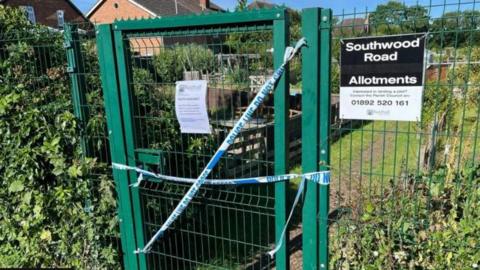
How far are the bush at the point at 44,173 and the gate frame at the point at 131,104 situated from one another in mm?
247

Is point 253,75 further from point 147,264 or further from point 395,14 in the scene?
point 147,264

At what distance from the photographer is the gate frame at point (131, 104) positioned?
8.32 ft

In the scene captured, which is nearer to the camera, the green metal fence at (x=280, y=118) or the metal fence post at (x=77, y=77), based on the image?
the green metal fence at (x=280, y=118)

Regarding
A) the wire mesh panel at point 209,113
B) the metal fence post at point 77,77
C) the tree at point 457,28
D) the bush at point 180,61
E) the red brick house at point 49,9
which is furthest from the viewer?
the red brick house at point 49,9

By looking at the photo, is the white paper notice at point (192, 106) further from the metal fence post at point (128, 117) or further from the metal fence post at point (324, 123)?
the metal fence post at point (324, 123)

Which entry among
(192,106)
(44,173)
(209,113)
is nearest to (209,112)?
(209,113)

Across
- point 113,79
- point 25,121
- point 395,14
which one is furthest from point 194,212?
point 395,14

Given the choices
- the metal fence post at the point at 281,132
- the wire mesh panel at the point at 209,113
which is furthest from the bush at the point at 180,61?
the metal fence post at the point at 281,132

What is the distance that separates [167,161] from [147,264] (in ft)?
2.84

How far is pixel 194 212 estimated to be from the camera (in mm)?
3826

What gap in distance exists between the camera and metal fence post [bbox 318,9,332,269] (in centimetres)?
239

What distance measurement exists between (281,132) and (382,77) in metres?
0.68

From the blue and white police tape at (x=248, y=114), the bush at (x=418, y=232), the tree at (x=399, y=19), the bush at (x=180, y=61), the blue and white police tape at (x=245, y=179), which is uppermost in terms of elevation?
the tree at (x=399, y=19)

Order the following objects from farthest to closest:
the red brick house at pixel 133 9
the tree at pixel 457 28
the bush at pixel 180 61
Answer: the red brick house at pixel 133 9
the bush at pixel 180 61
the tree at pixel 457 28
